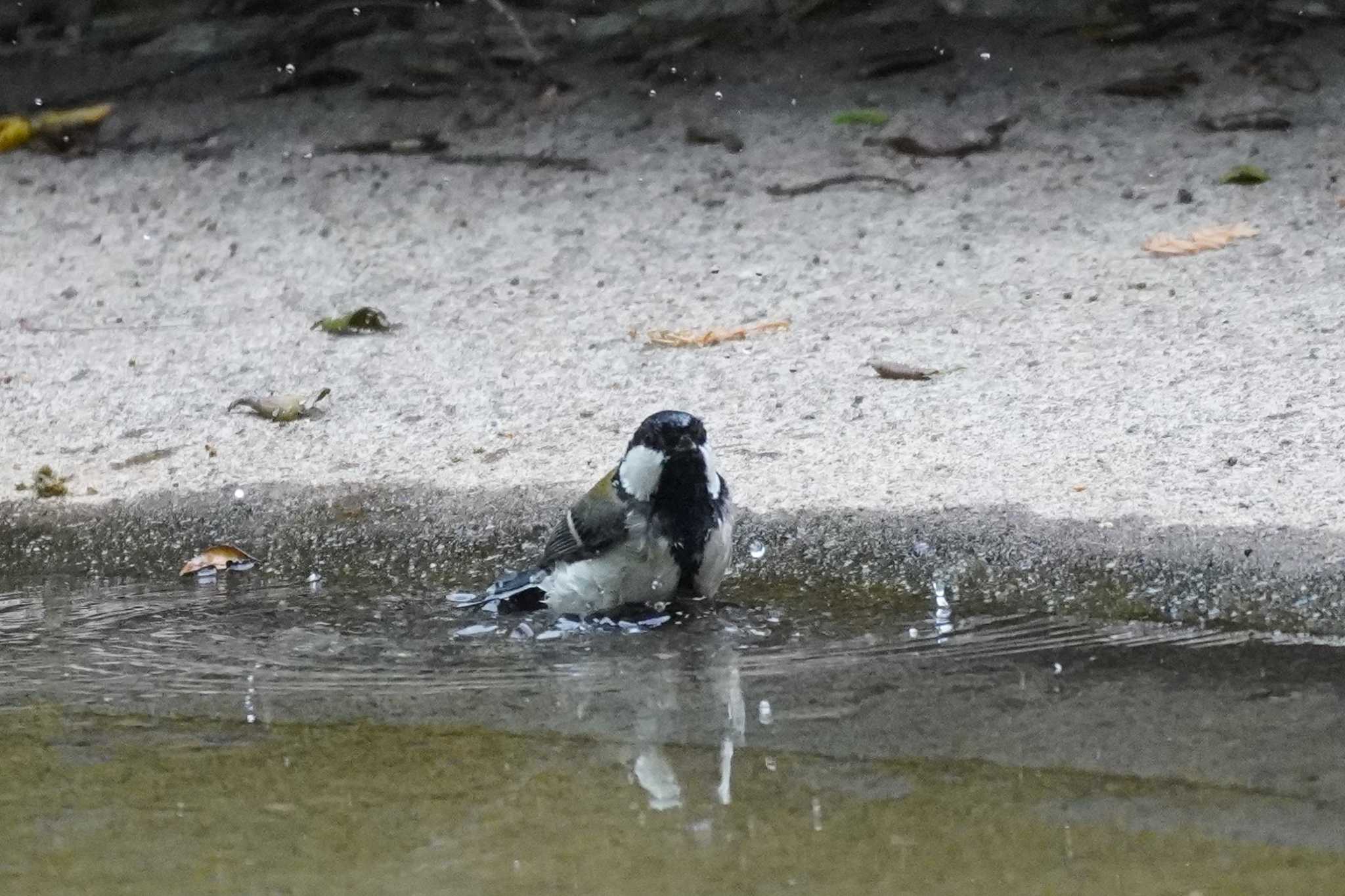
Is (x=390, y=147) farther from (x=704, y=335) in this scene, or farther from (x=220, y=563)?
(x=220, y=563)

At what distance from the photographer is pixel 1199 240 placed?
6.04 meters

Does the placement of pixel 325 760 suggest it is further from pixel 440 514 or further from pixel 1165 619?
pixel 1165 619

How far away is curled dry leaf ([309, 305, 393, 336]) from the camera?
590cm

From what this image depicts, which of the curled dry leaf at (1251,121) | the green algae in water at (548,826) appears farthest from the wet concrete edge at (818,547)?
the curled dry leaf at (1251,121)

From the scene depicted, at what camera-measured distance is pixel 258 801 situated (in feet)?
9.84

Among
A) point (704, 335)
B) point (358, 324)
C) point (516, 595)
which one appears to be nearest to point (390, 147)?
point (358, 324)

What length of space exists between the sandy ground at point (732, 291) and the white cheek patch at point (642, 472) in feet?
1.57

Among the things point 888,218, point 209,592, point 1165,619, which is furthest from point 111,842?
point 888,218

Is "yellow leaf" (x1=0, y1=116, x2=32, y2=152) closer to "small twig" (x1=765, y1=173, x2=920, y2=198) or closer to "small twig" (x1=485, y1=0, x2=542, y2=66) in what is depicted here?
"small twig" (x1=485, y1=0, x2=542, y2=66)

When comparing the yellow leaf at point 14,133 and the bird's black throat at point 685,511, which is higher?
the yellow leaf at point 14,133

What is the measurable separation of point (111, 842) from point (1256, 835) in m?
1.83

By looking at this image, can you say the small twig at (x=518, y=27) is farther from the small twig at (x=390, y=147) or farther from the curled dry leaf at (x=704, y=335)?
the curled dry leaf at (x=704, y=335)

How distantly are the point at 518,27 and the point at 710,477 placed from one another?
4.37 m

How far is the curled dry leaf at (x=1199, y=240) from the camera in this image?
19.6 feet
